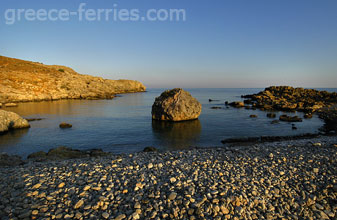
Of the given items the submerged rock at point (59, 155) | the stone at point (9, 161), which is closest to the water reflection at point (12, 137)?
the stone at point (9, 161)

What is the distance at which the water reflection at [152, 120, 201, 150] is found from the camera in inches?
980

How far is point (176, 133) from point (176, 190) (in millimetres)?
20979

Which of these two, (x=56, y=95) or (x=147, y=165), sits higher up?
(x=56, y=95)

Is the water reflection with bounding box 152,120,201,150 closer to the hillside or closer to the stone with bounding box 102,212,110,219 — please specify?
the stone with bounding box 102,212,110,219

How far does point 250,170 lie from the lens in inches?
467

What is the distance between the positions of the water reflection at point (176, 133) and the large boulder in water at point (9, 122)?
2062 cm

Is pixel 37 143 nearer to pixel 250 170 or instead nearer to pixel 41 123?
pixel 41 123

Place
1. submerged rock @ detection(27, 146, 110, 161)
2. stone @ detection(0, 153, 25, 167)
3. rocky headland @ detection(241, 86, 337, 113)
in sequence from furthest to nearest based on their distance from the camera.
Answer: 1. rocky headland @ detection(241, 86, 337, 113)
2. submerged rock @ detection(27, 146, 110, 161)
3. stone @ detection(0, 153, 25, 167)

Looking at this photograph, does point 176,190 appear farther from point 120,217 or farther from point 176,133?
point 176,133

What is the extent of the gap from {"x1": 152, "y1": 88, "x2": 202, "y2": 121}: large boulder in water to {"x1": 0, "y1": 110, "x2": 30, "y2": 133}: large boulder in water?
2226 centimetres

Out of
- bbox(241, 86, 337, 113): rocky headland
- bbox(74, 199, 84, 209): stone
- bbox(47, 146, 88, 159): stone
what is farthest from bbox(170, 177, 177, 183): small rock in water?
bbox(241, 86, 337, 113): rocky headland

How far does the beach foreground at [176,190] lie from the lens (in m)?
7.85

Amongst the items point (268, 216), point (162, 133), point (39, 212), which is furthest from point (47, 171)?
point (162, 133)

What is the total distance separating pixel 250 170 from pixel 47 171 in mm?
11979
